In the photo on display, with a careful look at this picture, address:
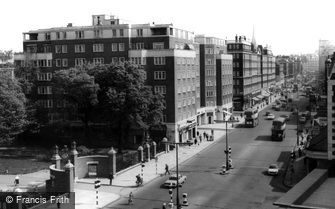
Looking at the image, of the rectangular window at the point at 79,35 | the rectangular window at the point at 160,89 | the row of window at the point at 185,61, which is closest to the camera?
the rectangular window at the point at 160,89

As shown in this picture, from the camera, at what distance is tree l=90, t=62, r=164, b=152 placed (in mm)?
79938

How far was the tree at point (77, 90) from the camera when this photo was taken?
8075cm

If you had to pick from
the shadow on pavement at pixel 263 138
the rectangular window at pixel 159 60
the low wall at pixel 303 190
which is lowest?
the shadow on pavement at pixel 263 138

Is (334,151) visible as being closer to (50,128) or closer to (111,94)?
(111,94)

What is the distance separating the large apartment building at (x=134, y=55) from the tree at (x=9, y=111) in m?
14.4

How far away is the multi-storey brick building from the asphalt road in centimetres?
3211

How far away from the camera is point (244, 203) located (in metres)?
50.8

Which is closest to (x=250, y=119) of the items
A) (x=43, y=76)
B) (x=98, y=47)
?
(x=98, y=47)

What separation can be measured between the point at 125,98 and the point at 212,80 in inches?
2015

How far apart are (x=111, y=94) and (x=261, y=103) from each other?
10734 cm

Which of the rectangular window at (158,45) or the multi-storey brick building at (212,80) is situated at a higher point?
the rectangular window at (158,45)

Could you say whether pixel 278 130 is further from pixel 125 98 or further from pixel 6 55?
pixel 6 55

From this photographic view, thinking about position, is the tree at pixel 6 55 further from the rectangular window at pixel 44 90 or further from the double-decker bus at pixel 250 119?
the double-decker bus at pixel 250 119

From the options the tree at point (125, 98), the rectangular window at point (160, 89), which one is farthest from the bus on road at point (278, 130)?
the tree at point (125, 98)
